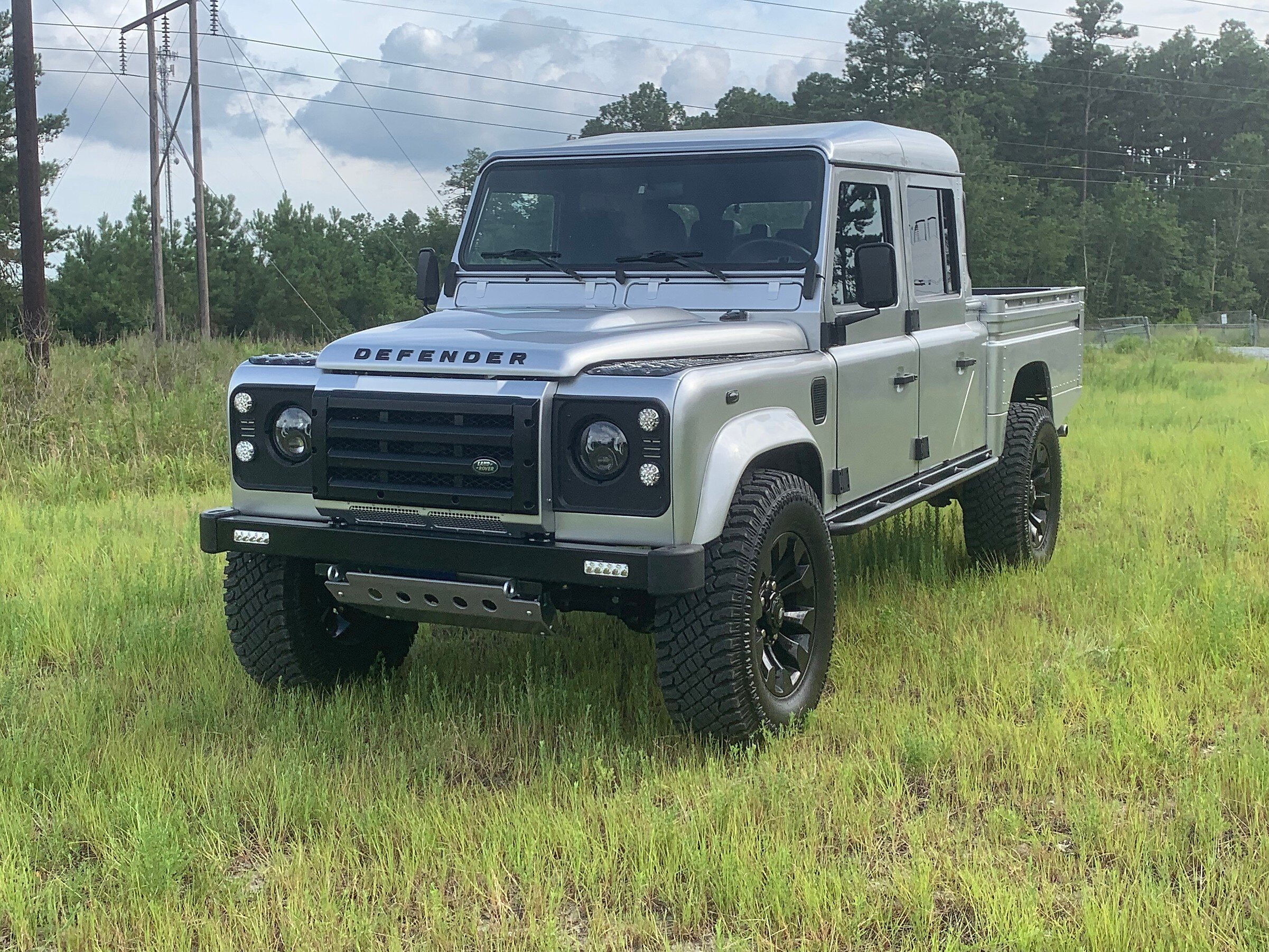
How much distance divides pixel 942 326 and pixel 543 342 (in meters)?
3.01

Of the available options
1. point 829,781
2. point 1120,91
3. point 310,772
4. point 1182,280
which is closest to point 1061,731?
point 829,781

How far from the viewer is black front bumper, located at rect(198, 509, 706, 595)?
4.06 metres

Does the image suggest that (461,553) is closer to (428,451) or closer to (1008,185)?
(428,451)

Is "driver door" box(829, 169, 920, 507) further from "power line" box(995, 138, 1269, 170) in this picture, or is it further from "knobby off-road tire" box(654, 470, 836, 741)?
"power line" box(995, 138, 1269, 170)

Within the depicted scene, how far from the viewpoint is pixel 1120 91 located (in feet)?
267

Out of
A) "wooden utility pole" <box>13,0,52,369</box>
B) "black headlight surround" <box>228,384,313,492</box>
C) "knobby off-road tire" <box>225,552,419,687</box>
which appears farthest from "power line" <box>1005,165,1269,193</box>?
"black headlight surround" <box>228,384,313,492</box>

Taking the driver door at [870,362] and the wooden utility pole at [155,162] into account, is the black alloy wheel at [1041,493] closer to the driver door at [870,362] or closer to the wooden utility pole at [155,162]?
the driver door at [870,362]

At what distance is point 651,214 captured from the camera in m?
5.66

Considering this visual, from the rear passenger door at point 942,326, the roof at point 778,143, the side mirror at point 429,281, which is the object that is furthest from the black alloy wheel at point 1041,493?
the side mirror at point 429,281

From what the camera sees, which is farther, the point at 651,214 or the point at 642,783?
the point at 651,214

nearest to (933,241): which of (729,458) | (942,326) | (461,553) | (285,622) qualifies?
(942,326)

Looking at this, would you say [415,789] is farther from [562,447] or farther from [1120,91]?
[1120,91]

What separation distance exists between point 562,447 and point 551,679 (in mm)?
1718

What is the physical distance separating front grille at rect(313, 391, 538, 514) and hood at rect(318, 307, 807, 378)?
0.45ft
